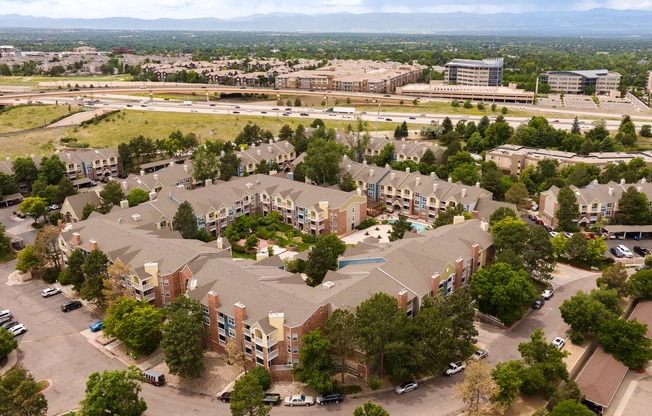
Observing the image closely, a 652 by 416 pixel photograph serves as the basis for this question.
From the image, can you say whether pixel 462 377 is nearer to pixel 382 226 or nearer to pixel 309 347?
pixel 309 347

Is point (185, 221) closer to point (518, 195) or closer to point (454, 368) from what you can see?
point (454, 368)

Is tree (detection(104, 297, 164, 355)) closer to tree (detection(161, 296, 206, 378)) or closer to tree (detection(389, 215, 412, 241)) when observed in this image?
tree (detection(161, 296, 206, 378))

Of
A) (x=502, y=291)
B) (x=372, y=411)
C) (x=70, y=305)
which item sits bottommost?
(x=70, y=305)

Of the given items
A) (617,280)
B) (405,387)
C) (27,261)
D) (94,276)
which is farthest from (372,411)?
(27,261)

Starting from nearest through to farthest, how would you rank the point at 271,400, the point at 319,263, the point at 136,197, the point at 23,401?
the point at 23,401
the point at 271,400
the point at 319,263
the point at 136,197

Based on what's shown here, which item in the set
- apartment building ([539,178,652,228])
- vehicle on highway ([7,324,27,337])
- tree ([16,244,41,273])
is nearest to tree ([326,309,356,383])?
vehicle on highway ([7,324,27,337])

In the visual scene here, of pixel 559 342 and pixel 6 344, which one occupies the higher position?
pixel 6 344

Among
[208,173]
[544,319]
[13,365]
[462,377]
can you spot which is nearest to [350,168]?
[208,173]
